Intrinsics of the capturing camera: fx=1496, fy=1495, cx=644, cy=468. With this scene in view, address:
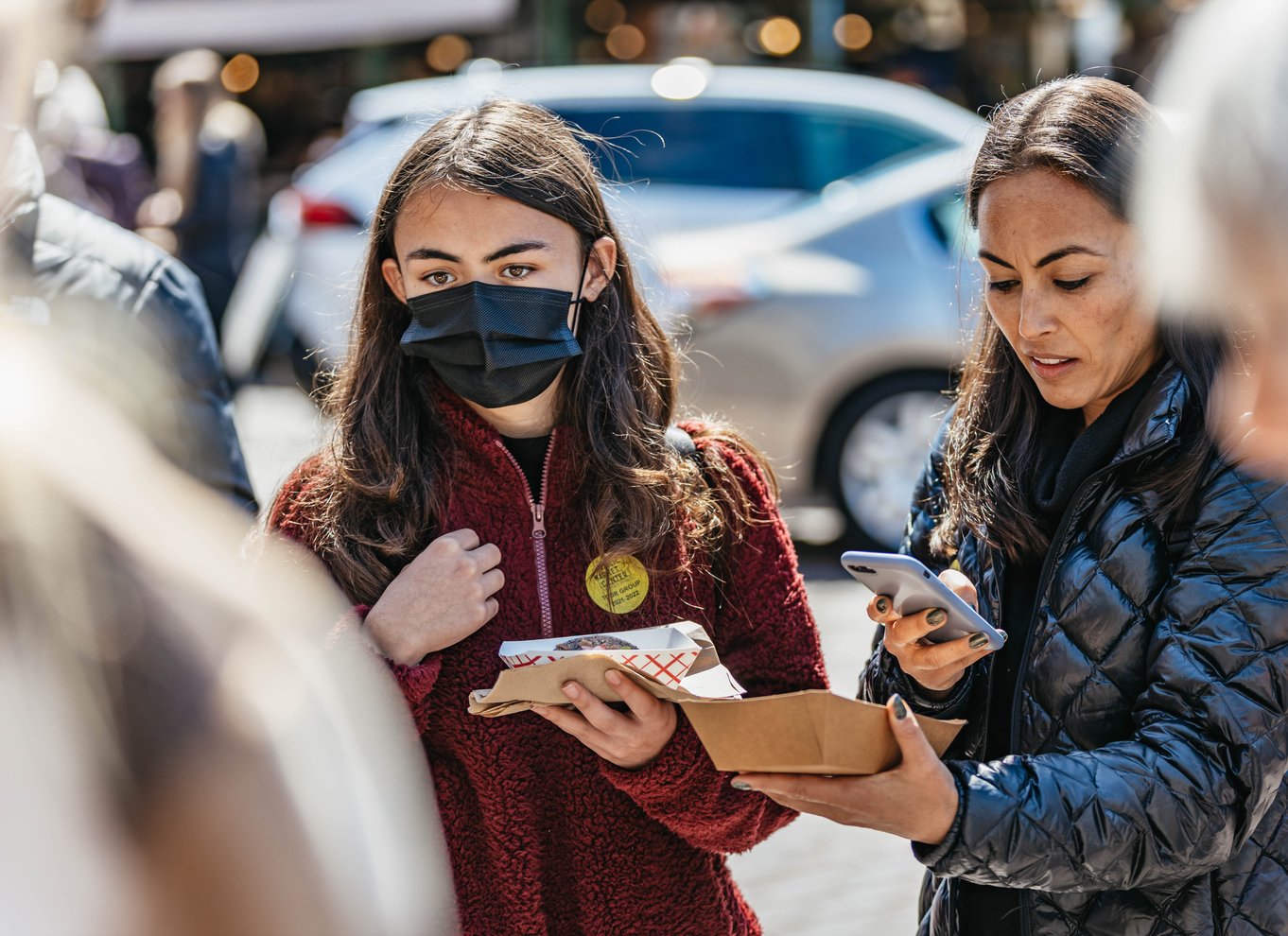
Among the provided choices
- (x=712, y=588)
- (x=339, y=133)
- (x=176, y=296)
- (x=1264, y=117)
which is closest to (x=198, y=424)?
(x=176, y=296)

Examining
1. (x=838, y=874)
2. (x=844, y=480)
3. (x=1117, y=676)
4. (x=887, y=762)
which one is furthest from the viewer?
(x=844, y=480)

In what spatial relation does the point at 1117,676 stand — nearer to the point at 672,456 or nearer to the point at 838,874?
the point at 672,456

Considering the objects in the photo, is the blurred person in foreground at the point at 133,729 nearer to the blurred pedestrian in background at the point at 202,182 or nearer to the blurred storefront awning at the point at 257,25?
the blurred pedestrian in background at the point at 202,182

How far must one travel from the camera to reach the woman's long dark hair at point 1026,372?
1.96 meters

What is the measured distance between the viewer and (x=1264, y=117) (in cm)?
Result: 101

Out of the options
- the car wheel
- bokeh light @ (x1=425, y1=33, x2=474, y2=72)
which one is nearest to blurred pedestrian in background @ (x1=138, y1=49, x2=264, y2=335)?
the car wheel

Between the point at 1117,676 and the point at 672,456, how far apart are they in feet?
2.54

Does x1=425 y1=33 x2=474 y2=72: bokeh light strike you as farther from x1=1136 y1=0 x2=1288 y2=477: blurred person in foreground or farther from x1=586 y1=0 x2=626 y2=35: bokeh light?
x1=1136 y1=0 x2=1288 y2=477: blurred person in foreground

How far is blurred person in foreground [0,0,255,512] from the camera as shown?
8.71 feet

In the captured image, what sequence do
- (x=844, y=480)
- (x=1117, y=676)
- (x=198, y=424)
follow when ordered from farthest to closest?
(x=844, y=480) < (x=198, y=424) < (x=1117, y=676)

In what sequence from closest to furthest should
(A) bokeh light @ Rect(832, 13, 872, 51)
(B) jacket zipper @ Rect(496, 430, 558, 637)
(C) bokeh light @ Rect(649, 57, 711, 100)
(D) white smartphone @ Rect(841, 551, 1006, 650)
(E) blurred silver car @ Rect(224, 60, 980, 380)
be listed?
(D) white smartphone @ Rect(841, 551, 1006, 650), (B) jacket zipper @ Rect(496, 430, 558, 637), (E) blurred silver car @ Rect(224, 60, 980, 380), (C) bokeh light @ Rect(649, 57, 711, 100), (A) bokeh light @ Rect(832, 13, 872, 51)

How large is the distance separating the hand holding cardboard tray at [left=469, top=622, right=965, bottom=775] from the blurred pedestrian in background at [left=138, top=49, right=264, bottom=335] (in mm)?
6748

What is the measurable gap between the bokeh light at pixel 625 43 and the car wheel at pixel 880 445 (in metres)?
10.5

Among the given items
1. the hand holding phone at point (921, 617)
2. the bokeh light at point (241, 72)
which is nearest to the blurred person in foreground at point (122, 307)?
the hand holding phone at point (921, 617)
